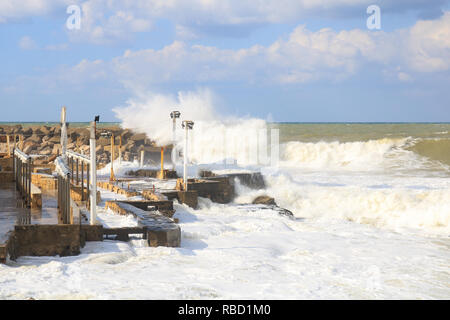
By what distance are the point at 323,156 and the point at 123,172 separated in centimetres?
2258

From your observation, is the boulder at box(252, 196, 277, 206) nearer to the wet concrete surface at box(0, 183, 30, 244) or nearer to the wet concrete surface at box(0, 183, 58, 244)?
the wet concrete surface at box(0, 183, 58, 244)

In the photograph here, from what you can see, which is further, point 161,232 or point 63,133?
point 63,133

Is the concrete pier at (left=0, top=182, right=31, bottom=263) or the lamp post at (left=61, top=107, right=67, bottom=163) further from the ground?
the lamp post at (left=61, top=107, right=67, bottom=163)

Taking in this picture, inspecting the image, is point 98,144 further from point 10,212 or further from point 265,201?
point 10,212

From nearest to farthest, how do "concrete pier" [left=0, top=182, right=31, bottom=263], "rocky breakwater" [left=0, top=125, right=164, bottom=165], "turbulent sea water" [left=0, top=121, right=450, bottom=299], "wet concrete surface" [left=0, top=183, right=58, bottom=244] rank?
1. "turbulent sea water" [left=0, top=121, right=450, bottom=299]
2. "concrete pier" [left=0, top=182, right=31, bottom=263]
3. "wet concrete surface" [left=0, top=183, right=58, bottom=244]
4. "rocky breakwater" [left=0, top=125, right=164, bottom=165]

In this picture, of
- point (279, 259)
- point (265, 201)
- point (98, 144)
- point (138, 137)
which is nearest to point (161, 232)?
point (279, 259)

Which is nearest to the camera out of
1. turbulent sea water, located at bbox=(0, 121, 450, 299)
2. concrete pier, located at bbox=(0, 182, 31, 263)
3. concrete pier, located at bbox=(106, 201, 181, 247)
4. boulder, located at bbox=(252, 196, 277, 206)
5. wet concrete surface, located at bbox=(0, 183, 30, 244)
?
turbulent sea water, located at bbox=(0, 121, 450, 299)

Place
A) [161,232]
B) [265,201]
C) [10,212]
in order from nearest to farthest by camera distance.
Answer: [161,232] < [10,212] < [265,201]

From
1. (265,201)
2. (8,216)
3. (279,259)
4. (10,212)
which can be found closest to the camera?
(279,259)

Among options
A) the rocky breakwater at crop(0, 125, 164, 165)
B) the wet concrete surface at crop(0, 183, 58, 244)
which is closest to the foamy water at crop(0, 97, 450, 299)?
the wet concrete surface at crop(0, 183, 58, 244)

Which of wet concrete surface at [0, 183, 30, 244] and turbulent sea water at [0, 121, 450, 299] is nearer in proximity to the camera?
turbulent sea water at [0, 121, 450, 299]

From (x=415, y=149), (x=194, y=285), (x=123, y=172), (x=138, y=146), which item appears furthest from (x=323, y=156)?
A: (x=194, y=285)

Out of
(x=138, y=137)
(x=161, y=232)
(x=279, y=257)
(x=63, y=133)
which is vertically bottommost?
(x=279, y=257)
